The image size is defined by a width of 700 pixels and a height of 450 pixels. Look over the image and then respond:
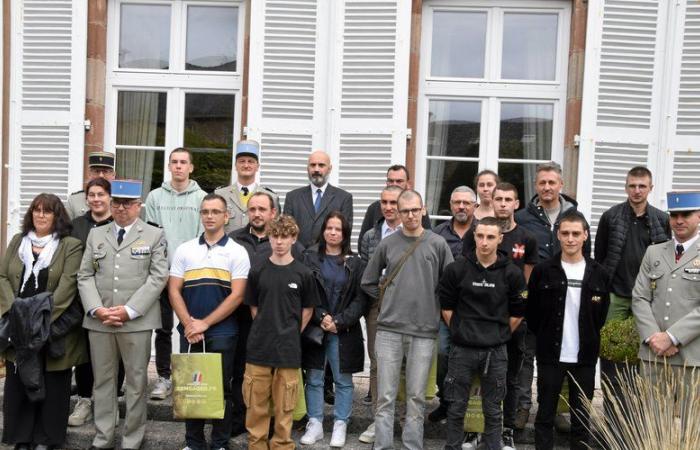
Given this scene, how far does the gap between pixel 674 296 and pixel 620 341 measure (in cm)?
49

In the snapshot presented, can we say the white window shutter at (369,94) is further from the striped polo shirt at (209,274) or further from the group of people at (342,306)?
the striped polo shirt at (209,274)

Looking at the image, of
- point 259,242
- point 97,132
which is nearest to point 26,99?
point 97,132

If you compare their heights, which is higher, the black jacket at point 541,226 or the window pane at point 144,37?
the window pane at point 144,37

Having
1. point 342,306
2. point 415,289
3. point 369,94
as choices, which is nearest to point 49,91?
point 369,94

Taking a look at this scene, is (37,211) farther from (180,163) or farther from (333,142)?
(333,142)

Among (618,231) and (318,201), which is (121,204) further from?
(618,231)

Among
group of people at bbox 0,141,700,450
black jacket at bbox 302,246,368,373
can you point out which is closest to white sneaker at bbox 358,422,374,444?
group of people at bbox 0,141,700,450

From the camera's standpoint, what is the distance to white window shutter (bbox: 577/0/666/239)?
7.07 metres

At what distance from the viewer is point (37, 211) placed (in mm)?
5059

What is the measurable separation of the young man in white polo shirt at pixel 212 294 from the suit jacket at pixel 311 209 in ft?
2.71

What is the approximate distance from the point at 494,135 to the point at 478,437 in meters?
3.33

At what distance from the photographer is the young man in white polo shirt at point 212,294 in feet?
16.2

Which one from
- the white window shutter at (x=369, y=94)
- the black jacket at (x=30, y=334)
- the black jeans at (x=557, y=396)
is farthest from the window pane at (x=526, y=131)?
the black jacket at (x=30, y=334)

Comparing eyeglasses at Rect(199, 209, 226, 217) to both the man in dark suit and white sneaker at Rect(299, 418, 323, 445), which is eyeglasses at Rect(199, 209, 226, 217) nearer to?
the man in dark suit
